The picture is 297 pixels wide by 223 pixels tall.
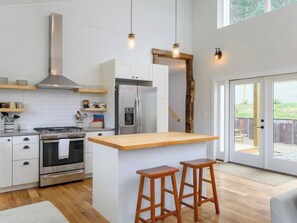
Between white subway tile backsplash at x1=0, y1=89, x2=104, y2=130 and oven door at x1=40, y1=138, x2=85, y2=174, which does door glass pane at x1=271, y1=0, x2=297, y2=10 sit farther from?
oven door at x1=40, y1=138, x2=85, y2=174

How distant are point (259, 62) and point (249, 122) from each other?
1321mm

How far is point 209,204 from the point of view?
324cm

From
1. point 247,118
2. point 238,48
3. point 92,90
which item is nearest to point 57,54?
point 92,90

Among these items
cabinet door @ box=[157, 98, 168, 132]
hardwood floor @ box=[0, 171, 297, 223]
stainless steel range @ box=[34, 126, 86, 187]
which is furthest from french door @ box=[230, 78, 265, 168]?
stainless steel range @ box=[34, 126, 86, 187]

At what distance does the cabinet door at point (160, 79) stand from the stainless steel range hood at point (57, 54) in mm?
1704

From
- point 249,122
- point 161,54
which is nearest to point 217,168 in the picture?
point 249,122

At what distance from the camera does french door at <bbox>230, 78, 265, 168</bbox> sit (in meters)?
5.09

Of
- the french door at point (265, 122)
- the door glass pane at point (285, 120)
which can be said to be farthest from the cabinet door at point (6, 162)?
the door glass pane at point (285, 120)

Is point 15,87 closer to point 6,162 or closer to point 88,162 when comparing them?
point 6,162

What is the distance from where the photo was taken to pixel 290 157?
462 centimetres

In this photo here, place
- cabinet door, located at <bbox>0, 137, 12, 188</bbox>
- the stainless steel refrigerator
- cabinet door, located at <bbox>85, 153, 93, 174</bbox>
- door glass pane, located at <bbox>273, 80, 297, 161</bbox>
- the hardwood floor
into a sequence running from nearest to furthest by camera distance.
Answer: the hardwood floor
cabinet door, located at <bbox>0, 137, 12, 188</bbox>
cabinet door, located at <bbox>85, 153, 93, 174</bbox>
door glass pane, located at <bbox>273, 80, 297, 161</bbox>
the stainless steel refrigerator

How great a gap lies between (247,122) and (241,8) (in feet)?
8.71

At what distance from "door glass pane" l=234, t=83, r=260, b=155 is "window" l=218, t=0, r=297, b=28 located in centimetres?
158

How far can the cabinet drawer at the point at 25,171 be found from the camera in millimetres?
3730
